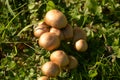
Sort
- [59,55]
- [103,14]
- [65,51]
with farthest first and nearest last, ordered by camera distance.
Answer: [103,14] < [65,51] < [59,55]

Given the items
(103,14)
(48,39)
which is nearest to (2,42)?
(48,39)

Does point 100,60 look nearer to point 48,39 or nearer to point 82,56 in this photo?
point 82,56

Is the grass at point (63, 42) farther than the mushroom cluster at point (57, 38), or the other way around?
the grass at point (63, 42)

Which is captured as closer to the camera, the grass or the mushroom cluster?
the mushroom cluster

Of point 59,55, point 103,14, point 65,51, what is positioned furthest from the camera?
point 103,14
